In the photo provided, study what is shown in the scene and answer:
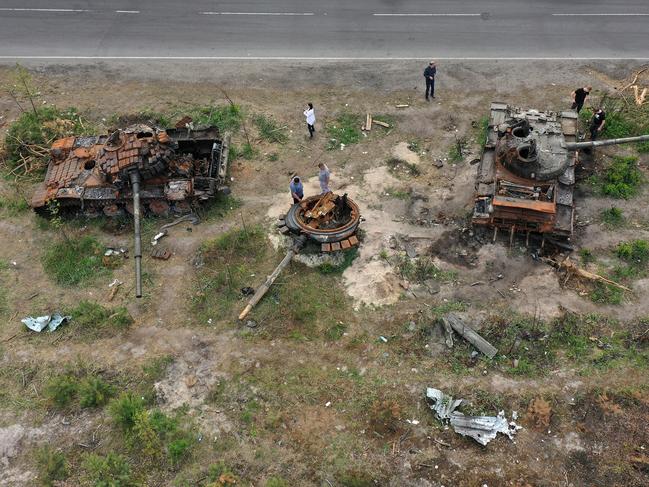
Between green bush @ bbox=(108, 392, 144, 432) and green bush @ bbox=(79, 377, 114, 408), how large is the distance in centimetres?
43

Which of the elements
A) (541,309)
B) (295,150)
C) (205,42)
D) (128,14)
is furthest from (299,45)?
(541,309)

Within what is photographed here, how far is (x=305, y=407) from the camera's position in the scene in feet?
37.9

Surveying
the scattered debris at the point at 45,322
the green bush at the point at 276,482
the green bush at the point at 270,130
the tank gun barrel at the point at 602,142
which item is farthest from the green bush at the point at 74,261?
the tank gun barrel at the point at 602,142

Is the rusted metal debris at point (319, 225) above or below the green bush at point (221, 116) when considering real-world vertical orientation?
below

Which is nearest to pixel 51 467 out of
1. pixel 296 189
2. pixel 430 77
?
pixel 296 189

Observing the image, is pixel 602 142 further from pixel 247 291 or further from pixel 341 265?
pixel 247 291

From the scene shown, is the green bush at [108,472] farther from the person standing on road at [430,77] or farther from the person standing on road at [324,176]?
the person standing on road at [430,77]

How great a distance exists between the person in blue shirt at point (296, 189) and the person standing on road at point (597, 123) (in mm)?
10135

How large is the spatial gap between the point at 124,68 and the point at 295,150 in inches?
359

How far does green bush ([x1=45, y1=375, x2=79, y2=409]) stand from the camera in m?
11.7

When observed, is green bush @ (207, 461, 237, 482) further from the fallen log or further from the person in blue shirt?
the person in blue shirt

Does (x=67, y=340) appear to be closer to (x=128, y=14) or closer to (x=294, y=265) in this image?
(x=294, y=265)

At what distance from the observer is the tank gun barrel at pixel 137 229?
44.0ft

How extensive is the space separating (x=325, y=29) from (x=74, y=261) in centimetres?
1488
